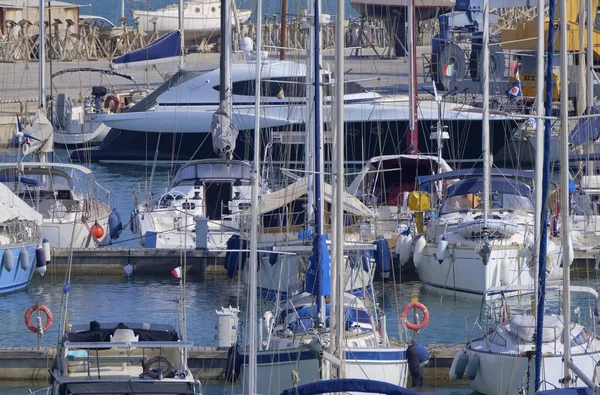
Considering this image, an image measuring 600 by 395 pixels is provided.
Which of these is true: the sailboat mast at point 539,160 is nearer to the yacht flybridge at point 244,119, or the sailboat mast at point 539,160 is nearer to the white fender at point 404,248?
the white fender at point 404,248

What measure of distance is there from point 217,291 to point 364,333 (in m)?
9.54

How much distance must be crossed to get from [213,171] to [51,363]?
1174 cm

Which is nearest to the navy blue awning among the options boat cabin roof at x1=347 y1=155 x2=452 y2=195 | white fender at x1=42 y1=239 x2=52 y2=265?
boat cabin roof at x1=347 y1=155 x2=452 y2=195

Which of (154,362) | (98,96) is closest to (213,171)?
(154,362)

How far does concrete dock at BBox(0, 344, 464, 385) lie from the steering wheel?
10.2 meters

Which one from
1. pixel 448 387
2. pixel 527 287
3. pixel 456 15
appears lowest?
pixel 448 387

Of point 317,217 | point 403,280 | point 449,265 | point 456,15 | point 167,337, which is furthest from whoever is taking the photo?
point 456,15

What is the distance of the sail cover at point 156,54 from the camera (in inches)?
1826

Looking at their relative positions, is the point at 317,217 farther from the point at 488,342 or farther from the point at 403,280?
the point at 403,280

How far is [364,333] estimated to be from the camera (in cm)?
2155

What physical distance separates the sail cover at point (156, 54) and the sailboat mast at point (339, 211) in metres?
28.7

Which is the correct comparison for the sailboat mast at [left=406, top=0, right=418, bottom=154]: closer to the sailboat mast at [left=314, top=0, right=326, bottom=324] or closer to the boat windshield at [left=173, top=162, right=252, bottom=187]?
the boat windshield at [left=173, top=162, right=252, bottom=187]

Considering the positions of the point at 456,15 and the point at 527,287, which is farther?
the point at 456,15

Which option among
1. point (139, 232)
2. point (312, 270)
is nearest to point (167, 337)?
point (312, 270)
